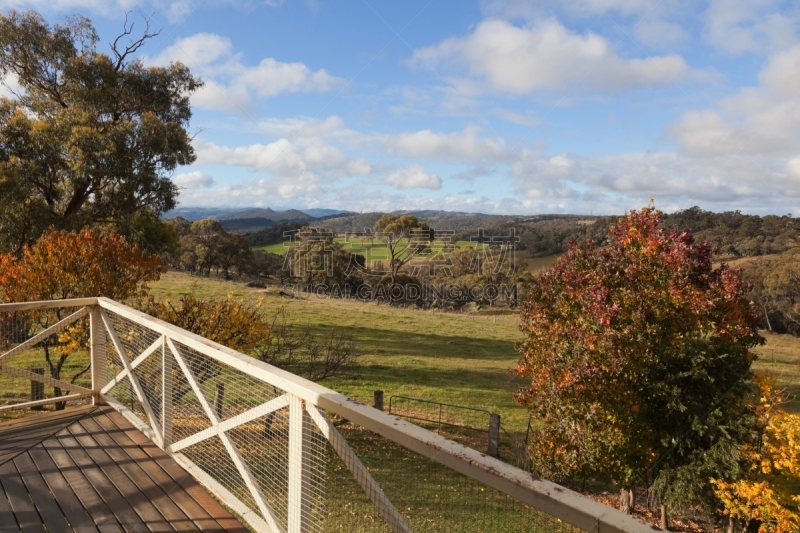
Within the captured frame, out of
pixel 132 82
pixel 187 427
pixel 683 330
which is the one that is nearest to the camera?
pixel 187 427

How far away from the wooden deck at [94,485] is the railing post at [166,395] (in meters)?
0.13

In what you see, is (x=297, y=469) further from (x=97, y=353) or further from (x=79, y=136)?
(x=79, y=136)

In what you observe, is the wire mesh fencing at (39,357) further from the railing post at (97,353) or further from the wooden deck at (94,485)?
the wooden deck at (94,485)

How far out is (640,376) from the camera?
7.80 meters

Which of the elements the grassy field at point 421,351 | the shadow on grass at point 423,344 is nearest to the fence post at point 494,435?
the grassy field at point 421,351

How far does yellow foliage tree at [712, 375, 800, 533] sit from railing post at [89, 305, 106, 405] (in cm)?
834

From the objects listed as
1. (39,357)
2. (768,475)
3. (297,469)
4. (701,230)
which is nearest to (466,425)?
(768,475)

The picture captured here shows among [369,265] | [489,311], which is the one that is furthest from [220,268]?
[489,311]

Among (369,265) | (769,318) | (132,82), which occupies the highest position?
(132,82)

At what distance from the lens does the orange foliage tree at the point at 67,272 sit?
340 inches

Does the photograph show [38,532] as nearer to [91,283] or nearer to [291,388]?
[291,388]

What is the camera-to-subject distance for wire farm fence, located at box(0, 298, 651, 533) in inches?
59.1

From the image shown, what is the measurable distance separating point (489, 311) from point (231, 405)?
112ft

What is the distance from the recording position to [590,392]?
741cm
